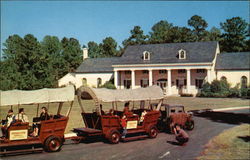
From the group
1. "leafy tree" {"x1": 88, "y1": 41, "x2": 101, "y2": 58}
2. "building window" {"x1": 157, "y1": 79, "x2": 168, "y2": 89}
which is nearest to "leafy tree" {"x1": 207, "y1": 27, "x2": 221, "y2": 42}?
"leafy tree" {"x1": 88, "y1": 41, "x2": 101, "y2": 58}

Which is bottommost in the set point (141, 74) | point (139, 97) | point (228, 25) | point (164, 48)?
point (139, 97)

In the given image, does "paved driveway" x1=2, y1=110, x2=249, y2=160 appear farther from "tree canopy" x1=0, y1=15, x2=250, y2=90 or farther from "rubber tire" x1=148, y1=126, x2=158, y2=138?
"tree canopy" x1=0, y1=15, x2=250, y2=90

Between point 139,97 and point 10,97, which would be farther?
point 139,97

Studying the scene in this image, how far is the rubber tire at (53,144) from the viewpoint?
12031 mm

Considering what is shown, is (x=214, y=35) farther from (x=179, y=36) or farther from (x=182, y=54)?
(x=182, y=54)

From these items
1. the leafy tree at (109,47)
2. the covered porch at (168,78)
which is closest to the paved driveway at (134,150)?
the covered porch at (168,78)

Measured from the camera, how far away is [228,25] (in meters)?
79.2

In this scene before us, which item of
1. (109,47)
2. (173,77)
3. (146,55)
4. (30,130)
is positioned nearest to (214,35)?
(109,47)

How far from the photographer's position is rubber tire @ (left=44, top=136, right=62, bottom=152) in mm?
12031

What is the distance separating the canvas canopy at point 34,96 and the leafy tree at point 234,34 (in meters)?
70.2

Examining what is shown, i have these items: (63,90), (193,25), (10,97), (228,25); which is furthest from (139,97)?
(193,25)

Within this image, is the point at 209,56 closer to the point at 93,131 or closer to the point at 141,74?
the point at 141,74

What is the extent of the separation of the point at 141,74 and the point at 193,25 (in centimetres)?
4865

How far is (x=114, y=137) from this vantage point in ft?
A: 45.4
